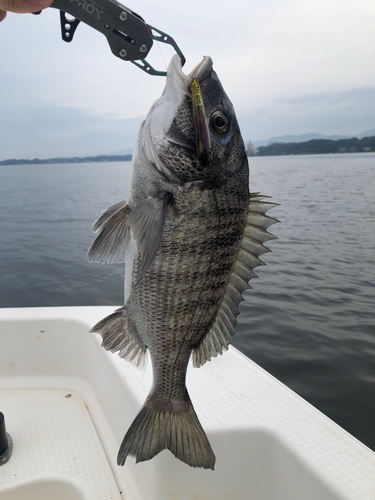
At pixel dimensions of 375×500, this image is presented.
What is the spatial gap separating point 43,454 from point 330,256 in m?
9.55

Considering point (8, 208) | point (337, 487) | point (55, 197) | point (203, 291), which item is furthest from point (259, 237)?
point (55, 197)

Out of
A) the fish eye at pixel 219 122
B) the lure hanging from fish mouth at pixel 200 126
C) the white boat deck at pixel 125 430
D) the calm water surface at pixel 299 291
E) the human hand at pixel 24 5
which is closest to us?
the human hand at pixel 24 5

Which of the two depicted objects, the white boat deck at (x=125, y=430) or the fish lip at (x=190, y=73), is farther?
the white boat deck at (x=125, y=430)

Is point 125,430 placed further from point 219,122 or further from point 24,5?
point 24,5

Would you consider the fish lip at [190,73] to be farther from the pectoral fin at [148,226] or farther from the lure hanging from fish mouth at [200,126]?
the pectoral fin at [148,226]

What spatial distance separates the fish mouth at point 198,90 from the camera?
3.98 feet

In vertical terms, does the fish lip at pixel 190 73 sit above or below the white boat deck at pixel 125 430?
above

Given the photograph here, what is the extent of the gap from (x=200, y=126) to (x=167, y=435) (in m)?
1.19

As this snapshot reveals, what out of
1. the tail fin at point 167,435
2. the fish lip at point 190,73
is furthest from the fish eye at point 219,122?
the tail fin at point 167,435

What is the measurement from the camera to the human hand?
1035mm

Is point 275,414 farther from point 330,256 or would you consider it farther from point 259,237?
point 330,256

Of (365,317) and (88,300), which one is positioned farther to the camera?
(88,300)

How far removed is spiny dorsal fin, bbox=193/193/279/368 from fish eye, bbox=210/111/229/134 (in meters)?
0.26

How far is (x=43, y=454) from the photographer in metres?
2.60
